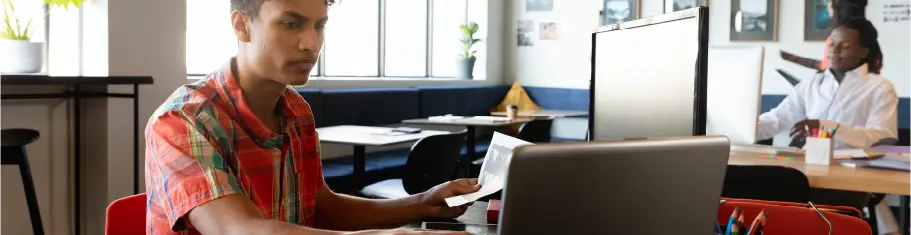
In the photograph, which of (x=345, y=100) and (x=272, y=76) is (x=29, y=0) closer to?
(x=345, y=100)

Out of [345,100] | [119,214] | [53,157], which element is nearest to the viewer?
[119,214]

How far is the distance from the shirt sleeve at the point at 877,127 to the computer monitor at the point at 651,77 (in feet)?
7.61

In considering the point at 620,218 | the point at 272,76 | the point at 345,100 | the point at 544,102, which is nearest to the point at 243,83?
the point at 272,76

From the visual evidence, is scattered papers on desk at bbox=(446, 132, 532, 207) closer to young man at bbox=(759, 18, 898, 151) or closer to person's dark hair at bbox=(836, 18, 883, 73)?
young man at bbox=(759, 18, 898, 151)

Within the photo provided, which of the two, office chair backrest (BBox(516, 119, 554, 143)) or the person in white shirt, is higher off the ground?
the person in white shirt

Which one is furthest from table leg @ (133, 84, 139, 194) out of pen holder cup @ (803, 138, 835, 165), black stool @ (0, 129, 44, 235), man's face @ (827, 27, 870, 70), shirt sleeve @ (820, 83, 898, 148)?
man's face @ (827, 27, 870, 70)

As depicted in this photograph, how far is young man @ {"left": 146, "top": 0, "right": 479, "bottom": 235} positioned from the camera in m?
1.17

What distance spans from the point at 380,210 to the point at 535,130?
443 cm

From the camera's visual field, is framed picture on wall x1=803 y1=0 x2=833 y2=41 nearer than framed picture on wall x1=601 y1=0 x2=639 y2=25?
Yes

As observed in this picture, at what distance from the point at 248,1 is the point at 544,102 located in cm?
708

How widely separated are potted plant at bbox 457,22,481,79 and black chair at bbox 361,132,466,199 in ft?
11.2

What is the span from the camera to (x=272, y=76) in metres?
1.36

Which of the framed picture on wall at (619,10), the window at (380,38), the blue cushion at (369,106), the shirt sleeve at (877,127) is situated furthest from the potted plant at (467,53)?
the shirt sleeve at (877,127)

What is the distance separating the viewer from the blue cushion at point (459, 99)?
279 inches
